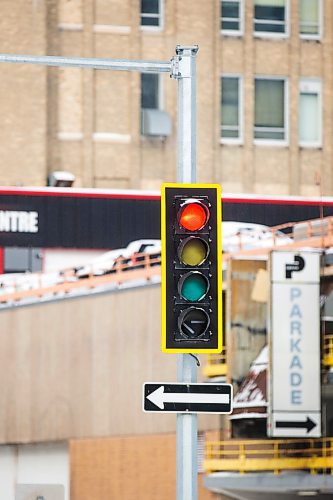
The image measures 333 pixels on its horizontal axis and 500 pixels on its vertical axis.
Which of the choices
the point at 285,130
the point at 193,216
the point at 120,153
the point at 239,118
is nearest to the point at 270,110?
the point at 285,130

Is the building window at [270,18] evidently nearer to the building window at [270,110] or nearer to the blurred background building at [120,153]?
the blurred background building at [120,153]

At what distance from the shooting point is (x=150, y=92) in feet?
187

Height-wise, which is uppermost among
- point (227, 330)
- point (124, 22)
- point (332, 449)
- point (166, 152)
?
point (124, 22)

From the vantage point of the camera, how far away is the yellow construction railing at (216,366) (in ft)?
141

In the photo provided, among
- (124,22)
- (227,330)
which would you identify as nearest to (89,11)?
(124,22)

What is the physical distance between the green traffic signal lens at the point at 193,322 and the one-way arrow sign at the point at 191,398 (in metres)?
0.79

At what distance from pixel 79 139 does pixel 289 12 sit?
28.8 feet

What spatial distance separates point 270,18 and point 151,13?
426 cm

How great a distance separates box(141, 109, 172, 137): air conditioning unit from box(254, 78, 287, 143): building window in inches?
130

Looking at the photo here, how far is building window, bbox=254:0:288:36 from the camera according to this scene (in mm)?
57969

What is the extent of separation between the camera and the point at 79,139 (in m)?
55.7

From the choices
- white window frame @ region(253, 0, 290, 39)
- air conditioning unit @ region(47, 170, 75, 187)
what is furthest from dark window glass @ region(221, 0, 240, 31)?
air conditioning unit @ region(47, 170, 75, 187)

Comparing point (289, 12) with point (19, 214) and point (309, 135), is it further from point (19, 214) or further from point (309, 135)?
point (19, 214)

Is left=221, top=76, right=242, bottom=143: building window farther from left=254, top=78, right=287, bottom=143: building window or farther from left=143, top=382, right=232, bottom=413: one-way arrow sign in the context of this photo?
left=143, top=382, right=232, bottom=413: one-way arrow sign
